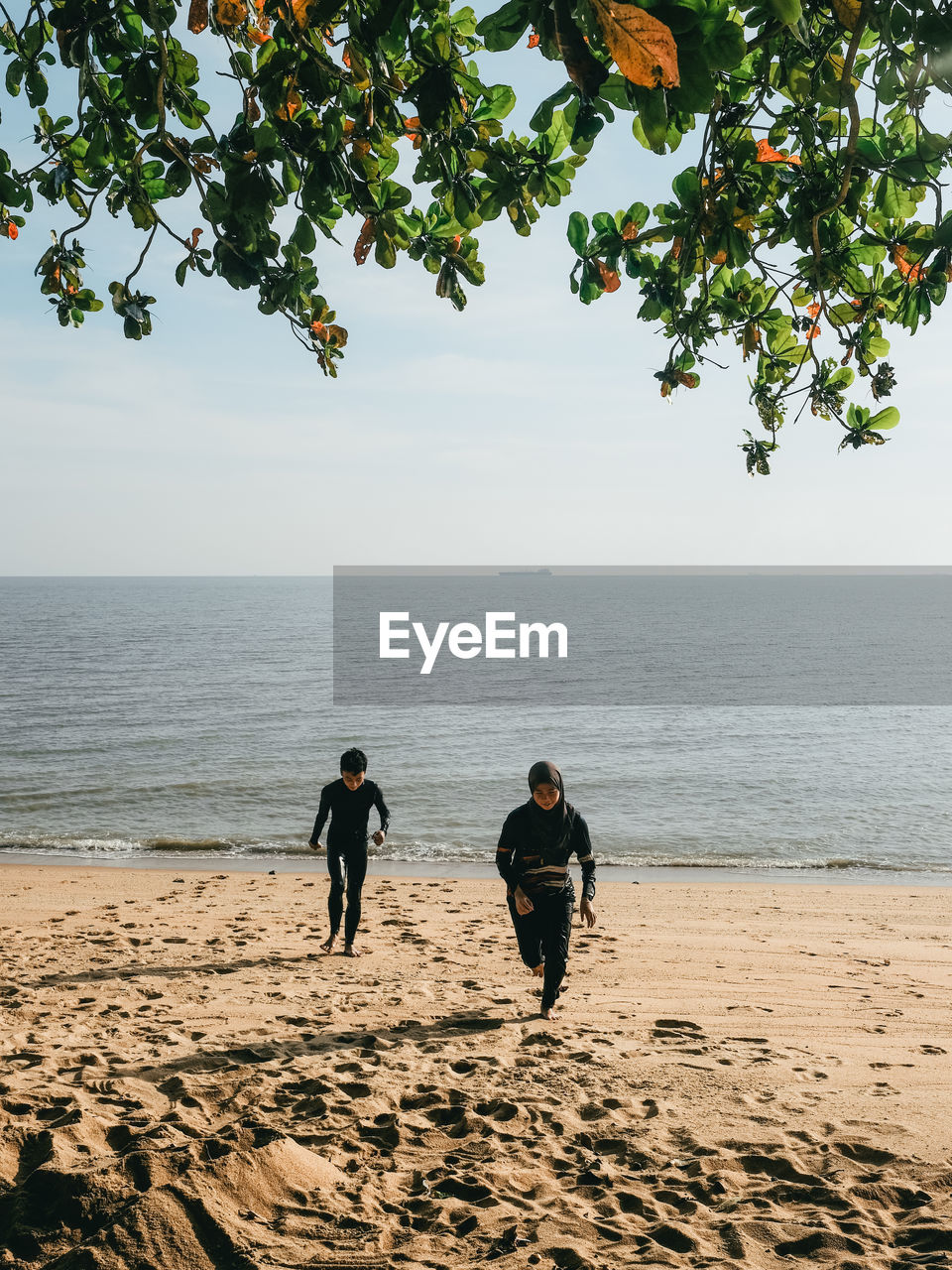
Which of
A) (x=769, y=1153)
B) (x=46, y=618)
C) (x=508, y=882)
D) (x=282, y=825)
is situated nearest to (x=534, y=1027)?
(x=508, y=882)

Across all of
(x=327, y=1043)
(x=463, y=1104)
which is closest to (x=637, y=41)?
(x=463, y=1104)

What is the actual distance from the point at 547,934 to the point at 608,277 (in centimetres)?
445

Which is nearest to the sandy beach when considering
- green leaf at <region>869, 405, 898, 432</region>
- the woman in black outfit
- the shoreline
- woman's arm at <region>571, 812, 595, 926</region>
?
the woman in black outfit

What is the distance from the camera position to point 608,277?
3324 millimetres

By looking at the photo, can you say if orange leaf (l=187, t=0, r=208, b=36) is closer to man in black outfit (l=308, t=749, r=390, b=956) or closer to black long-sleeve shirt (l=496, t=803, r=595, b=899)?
black long-sleeve shirt (l=496, t=803, r=595, b=899)

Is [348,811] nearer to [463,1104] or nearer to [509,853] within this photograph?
[509,853]

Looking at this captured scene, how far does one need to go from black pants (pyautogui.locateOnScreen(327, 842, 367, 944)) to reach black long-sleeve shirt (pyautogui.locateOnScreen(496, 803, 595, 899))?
2.02 metres

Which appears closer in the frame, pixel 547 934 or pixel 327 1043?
pixel 327 1043

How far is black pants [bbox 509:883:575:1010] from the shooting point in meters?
6.16

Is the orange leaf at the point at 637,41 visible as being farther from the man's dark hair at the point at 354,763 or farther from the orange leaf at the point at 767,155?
the man's dark hair at the point at 354,763

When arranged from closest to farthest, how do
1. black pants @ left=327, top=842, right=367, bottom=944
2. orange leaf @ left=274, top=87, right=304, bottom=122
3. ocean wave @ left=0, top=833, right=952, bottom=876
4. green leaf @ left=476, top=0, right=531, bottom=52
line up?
1. green leaf @ left=476, top=0, right=531, bottom=52
2. orange leaf @ left=274, top=87, right=304, bottom=122
3. black pants @ left=327, top=842, right=367, bottom=944
4. ocean wave @ left=0, top=833, right=952, bottom=876

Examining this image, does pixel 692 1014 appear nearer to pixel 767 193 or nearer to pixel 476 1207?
pixel 476 1207

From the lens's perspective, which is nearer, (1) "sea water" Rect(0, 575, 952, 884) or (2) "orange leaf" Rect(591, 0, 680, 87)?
(2) "orange leaf" Rect(591, 0, 680, 87)

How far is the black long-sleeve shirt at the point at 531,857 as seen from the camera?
5.98 metres
